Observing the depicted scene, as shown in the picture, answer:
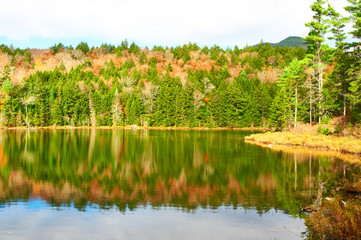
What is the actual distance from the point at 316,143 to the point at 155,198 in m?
28.1

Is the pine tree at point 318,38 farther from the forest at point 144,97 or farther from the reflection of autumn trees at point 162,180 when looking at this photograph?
the reflection of autumn trees at point 162,180

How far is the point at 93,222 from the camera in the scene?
1138 centimetres

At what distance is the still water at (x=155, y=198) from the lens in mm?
10766

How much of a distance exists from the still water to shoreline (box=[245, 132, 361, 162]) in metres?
6.88

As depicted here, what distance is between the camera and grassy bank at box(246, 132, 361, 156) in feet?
103

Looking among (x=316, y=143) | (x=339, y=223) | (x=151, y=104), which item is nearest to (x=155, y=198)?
(x=339, y=223)

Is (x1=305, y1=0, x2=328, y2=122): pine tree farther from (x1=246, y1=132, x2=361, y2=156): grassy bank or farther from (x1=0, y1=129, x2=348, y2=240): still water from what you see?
(x1=0, y1=129, x2=348, y2=240): still water

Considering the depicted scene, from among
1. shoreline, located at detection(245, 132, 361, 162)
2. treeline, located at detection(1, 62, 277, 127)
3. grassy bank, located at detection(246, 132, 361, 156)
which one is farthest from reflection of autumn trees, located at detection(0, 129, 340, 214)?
treeline, located at detection(1, 62, 277, 127)

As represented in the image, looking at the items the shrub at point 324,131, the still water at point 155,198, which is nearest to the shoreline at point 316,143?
the shrub at point 324,131

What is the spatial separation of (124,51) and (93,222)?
150257 mm

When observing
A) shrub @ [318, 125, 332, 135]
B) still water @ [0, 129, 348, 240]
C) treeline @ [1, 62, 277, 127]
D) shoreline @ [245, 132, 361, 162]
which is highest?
treeline @ [1, 62, 277, 127]

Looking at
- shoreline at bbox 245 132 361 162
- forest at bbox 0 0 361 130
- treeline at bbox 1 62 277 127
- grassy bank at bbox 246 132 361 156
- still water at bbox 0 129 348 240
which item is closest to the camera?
still water at bbox 0 129 348 240

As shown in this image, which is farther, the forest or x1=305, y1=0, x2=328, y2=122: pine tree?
the forest

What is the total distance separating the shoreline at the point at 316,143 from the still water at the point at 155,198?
6.88 m
